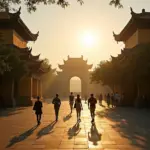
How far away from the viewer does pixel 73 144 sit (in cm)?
1127

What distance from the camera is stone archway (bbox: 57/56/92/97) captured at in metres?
76.3

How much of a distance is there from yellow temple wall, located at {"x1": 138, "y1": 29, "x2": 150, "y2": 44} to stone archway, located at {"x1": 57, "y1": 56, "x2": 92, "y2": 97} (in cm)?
4199

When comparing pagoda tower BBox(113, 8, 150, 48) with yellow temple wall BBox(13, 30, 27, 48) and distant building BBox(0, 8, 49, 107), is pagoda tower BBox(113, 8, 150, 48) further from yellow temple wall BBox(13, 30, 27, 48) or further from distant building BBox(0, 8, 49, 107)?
yellow temple wall BBox(13, 30, 27, 48)

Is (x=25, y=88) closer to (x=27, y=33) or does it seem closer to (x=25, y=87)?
(x=25, y=87)

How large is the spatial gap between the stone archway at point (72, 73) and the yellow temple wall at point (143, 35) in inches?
1653

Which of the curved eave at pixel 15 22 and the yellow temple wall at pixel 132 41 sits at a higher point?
the curved eave at pixel 15 22

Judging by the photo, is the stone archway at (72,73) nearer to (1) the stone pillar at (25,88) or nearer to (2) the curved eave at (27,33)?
(2) the curved eave at (27,33)

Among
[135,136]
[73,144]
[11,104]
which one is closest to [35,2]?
[73,144]

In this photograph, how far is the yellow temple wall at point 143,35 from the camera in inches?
1352

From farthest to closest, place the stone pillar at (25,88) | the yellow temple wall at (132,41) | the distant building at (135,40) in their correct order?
the stone pillar at (25,88), the yellow temple wall at (132,41), the distant building at (135,40)

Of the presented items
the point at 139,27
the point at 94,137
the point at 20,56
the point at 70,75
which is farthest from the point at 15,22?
the point at 70,75

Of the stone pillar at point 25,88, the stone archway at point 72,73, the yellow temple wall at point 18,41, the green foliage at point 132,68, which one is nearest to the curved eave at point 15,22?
the yellow temple wall at point 18,41

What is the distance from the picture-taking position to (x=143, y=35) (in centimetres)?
3450

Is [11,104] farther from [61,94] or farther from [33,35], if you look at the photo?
[61,94]
